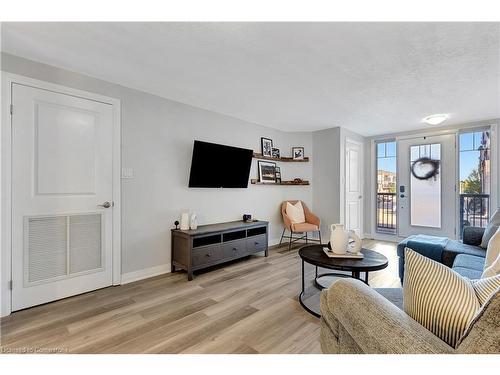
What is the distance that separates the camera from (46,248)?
7.39 ft

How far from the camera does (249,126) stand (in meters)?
4.17

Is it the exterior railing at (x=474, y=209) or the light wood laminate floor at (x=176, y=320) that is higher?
the exterior railing at (x=474, y=209)

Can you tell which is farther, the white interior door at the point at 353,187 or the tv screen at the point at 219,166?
the white interior door at the point at 353,187

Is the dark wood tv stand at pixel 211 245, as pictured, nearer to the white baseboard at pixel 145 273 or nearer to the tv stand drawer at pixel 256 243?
the tv stand drawer at pixel 256 243

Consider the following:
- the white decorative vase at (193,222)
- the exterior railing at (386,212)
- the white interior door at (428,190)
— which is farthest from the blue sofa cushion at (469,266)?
the exterior railing at (386,212)

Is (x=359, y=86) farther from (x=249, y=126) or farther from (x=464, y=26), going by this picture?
(x=249, y=126)

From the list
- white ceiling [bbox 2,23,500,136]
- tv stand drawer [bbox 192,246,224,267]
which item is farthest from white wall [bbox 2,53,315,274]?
tv stand drawer [bbox 192,246,224,267]

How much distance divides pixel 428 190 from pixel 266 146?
3.16 m

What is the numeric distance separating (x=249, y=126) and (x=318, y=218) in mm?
2156

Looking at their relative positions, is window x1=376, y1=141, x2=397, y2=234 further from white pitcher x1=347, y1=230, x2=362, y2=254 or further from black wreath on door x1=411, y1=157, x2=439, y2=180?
white pitcher x1=347, y1=230, x2=362, y2=254

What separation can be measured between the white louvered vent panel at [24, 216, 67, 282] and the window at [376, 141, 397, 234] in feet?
17.8

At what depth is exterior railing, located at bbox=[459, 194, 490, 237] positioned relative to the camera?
4.05 metres

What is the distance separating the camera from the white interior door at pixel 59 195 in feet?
6.98

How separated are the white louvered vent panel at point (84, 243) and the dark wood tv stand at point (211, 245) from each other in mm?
839
